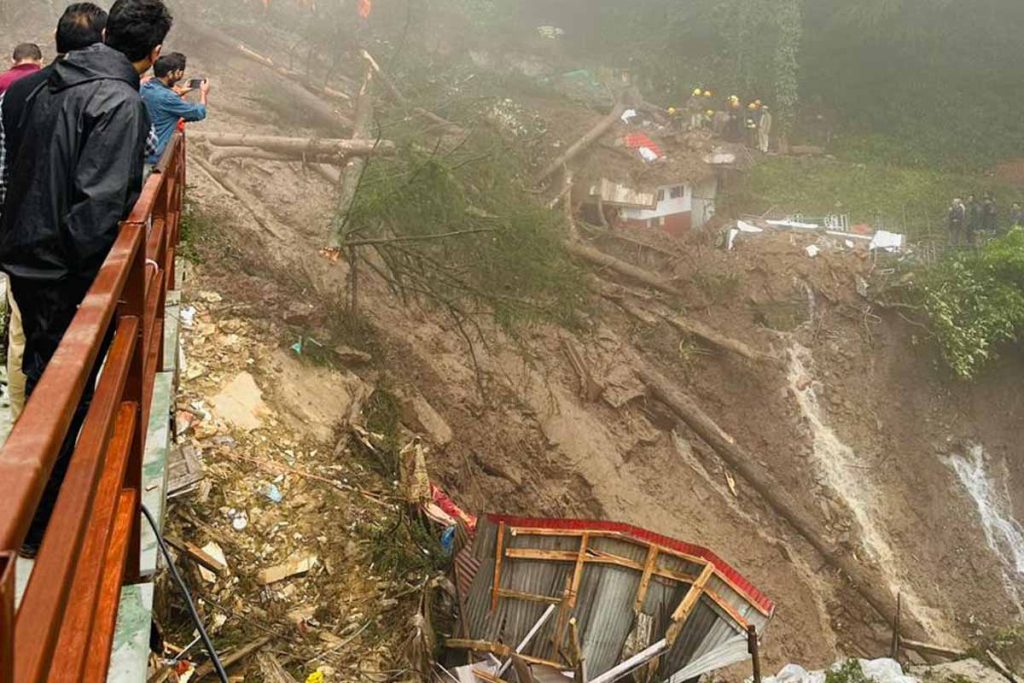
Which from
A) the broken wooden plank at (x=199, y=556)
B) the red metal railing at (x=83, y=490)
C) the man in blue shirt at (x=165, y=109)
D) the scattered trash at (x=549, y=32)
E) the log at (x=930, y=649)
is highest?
the scattered trash at (x=549, y=32)

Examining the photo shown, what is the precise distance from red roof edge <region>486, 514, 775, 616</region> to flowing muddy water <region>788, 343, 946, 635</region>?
728 cm

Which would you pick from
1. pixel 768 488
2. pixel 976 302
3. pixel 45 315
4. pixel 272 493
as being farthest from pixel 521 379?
pixel 976 302

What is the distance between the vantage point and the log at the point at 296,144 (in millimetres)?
11266

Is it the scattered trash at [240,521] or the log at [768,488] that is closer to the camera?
the scattered trash at [240,521]

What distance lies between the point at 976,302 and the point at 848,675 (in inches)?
456

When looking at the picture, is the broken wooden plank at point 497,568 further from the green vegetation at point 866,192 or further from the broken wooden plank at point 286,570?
the green vegetation at point 866,192

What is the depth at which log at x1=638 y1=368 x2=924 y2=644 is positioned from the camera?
39.6ft

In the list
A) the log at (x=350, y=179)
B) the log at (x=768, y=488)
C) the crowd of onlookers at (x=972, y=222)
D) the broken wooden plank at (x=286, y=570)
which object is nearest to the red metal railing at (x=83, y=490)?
the broken wooden plank at (x=286, y=570)

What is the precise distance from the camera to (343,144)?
11273mm

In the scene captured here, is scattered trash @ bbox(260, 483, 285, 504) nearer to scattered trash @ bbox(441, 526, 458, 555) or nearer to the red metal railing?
scattered trash @ bbox(441, 526, 458, 555)

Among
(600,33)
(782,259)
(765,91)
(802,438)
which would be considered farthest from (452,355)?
(600,33)

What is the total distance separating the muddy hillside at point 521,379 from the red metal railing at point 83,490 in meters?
3.19

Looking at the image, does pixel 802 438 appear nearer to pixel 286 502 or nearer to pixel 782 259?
pixel 782 259

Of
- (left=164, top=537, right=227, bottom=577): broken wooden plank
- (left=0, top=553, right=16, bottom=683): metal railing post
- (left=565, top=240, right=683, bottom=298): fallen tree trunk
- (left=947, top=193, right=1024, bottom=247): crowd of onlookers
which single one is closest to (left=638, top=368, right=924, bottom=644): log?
(left=565, top=240, right=683, bottom=298): fallen tree trunk
